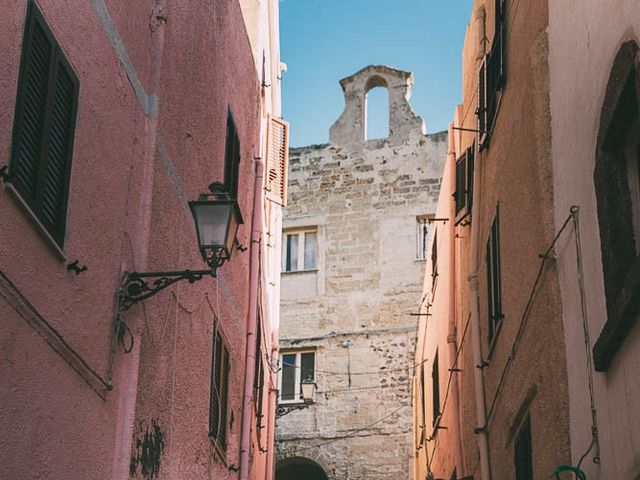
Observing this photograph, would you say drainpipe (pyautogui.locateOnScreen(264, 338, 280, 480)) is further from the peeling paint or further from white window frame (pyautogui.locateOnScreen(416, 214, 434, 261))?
the peeling paint

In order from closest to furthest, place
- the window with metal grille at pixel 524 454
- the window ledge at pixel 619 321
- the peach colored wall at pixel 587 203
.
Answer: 1. the window ledge at pixel 619 321
2. the peach colored wall at pixel 587 203
3. the window with metal grille at pixel 524 454

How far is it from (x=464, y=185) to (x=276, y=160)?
4.19 metres

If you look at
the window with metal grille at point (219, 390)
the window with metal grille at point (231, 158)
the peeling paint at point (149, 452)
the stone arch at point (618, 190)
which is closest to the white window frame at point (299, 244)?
the window with metal grille at point (231, 158)

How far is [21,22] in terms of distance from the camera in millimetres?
6051

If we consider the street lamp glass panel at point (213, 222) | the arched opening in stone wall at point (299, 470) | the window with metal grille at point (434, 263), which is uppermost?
the window with metal grille at point (434, 263)


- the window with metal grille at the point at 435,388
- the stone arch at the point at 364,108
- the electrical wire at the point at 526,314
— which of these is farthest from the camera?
the stone arch at the point at 364,108

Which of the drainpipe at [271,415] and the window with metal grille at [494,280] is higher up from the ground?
the window with metal grille at [494,280]

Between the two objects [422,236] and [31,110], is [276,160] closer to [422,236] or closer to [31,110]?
[422,236]

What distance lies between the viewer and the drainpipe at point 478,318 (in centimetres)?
1134

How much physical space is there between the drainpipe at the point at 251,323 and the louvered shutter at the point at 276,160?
159cm

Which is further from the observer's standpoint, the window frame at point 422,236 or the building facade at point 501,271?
the window frame at point 422,236

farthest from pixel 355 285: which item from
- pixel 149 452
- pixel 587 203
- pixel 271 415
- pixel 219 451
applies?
pixel 587 203

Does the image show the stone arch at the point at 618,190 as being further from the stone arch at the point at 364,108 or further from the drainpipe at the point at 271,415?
the stone arch at the point at 364,108

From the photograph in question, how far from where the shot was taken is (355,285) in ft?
89.7
